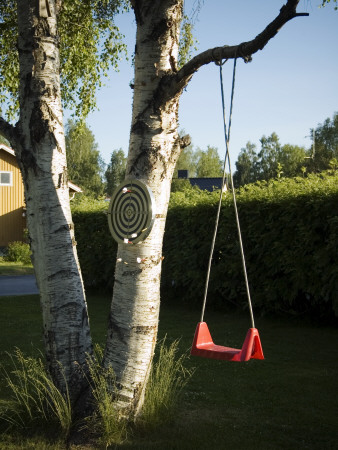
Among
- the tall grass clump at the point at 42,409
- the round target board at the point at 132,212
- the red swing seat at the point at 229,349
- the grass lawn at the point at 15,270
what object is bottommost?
the grass lawn at the point at 15,270

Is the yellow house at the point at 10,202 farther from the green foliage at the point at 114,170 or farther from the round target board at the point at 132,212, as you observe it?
the green foliage at the point at 114,170

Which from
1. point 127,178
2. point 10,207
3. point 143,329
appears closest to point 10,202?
point 10,207

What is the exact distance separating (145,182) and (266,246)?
17.8 ft

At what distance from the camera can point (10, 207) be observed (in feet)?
94.5

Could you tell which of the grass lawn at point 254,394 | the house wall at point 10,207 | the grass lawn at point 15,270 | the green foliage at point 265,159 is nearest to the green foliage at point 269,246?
the grass lawn at point 254,394

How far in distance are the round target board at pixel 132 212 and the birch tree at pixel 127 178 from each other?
0.07 m

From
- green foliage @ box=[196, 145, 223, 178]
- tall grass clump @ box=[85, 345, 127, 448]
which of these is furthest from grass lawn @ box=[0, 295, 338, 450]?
green foliage @ box=[196, 145, 223, 178]

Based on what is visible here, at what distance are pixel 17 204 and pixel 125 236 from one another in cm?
2556

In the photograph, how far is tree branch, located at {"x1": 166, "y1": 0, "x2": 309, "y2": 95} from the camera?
3740 mm

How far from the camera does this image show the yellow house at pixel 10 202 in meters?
28.5

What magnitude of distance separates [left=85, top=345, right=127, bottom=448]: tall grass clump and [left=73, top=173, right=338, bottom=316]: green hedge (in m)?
4.80

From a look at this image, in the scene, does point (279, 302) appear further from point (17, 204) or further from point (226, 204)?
point (17, 204)

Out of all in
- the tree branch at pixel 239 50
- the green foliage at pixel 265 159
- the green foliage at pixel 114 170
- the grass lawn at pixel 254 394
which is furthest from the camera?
the green foliage at pixel 265 159

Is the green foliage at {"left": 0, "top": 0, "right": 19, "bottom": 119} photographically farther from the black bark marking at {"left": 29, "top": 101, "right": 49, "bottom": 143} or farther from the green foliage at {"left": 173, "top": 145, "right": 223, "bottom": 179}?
the green foliage at {"left": 173, "top": 145, "right": 223, "bottom": 179}
